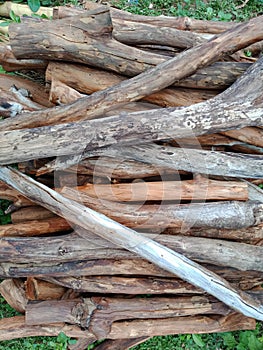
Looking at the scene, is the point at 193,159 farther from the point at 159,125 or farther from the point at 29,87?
the point at 29,87

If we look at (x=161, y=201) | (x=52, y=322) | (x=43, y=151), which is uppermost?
(x=43, y=151)

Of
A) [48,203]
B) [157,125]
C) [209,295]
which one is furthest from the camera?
[209,295]

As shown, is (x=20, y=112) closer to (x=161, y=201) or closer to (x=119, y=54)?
(x=119, y=54)

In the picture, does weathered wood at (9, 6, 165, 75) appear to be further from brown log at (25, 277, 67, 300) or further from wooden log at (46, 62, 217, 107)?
brown log at (25, 277, 67, 300)

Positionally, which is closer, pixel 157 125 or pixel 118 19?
pixel 157 125

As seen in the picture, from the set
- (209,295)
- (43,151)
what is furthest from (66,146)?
(209,295)

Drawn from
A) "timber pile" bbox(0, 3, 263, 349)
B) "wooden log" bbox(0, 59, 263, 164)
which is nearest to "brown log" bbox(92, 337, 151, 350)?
"timber pile" bbox(0, 3, 263, 349)

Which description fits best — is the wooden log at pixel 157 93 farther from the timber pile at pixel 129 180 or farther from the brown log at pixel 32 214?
the brown log at pixel 32 214

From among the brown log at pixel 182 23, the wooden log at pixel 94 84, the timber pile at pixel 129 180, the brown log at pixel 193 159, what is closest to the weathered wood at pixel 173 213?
the timber pile at pixel 129 180
